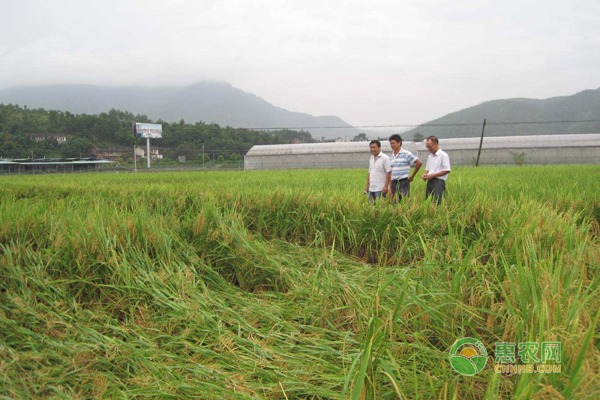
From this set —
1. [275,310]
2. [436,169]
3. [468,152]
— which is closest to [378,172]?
[436,169]

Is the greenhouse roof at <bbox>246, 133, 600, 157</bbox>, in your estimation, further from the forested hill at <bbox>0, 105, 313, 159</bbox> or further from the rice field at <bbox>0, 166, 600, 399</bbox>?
the rice field at <bbox>0, 166, 600, 399</bbox>

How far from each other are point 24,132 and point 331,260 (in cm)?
7227

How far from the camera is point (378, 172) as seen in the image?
5.16 meters

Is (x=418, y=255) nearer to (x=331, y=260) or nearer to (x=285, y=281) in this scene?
(x=331, y=260)

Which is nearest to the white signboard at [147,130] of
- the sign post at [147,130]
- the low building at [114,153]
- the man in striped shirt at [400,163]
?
the sign post at [147,130]

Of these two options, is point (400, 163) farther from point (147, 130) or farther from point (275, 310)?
point (147, 130)

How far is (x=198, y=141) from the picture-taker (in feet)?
180

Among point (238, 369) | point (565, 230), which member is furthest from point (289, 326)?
point (565, 230)

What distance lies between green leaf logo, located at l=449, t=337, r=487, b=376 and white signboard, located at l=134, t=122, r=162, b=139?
44997 mm

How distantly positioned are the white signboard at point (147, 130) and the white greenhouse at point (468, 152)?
1647 centimetres

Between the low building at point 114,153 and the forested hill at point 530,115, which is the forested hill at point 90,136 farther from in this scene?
the forested hill at point 530,115

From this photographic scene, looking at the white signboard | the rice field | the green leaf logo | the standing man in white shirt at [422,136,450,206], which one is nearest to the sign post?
the white signboard

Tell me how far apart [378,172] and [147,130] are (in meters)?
45.0

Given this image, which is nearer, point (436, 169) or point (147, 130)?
point (436, 169)
